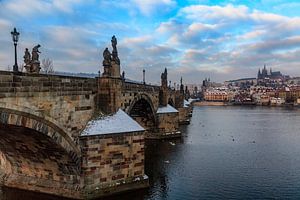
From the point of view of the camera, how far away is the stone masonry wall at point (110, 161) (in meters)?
17.4

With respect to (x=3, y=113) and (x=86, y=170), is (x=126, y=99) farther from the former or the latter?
(x=3, y=113)

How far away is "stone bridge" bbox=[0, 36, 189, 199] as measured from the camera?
14.6m

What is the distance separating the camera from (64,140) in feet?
55.0

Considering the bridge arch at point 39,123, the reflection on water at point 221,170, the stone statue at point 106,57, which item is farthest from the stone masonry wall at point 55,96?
the reflection on water at point 221,170

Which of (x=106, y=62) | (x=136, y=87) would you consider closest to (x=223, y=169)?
(x=136, y=87)

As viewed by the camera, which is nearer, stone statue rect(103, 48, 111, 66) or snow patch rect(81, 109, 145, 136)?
snow patch rect(81, 109, 145, 136)

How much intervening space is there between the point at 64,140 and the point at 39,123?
76.4 inches

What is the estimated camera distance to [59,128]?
1648 cm

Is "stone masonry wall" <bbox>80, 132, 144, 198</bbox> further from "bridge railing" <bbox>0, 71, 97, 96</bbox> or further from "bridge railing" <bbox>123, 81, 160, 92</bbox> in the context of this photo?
"bridge railing" <bbox>123, 81, 160, 92</bbox>

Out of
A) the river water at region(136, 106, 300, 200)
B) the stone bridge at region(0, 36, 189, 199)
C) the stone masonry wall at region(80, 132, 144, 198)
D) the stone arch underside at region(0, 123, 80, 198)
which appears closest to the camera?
the stone bridge at region(0, 36, 189, 199)

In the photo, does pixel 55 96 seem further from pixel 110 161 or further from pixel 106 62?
pixel 106 62

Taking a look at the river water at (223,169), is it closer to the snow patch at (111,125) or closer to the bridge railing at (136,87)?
the snow patch at (111,125)

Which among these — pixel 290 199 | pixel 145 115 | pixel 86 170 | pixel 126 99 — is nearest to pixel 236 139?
pixel 145 115

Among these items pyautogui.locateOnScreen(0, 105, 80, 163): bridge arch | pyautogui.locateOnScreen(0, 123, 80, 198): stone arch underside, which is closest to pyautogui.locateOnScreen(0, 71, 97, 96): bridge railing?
pyautogui.locateOnScreen(0, 105, 80, 163): bridge arch
